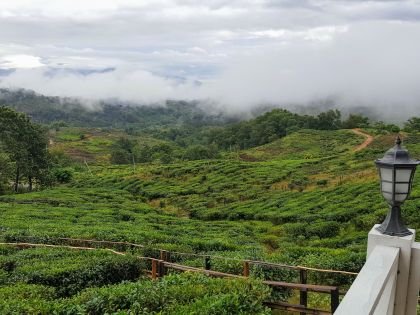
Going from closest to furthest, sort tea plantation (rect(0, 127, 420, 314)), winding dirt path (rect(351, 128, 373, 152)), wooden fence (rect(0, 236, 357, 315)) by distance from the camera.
→ 1. wooden fence (rect(0, 236, 357, 315))
2. tea plantation (rect(0, 127, 420, 314))
3. winding dirt path (rect(351, 128, 373, 152))

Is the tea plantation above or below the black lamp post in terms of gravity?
below

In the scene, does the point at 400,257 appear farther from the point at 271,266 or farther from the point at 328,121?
the point at 328,121

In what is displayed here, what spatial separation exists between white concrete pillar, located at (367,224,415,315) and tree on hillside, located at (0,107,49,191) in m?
53.4

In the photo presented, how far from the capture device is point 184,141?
17462 cm

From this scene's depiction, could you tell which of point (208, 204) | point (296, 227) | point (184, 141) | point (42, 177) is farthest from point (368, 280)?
point (184, 141)

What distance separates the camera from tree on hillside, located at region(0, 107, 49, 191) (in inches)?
2061

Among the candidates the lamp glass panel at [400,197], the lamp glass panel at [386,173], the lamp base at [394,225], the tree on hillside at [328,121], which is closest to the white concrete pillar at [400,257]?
the lamp base at [394,225]

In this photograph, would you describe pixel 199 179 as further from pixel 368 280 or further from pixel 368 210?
pixel 368 280

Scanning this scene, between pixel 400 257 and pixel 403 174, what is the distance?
0.98 meters

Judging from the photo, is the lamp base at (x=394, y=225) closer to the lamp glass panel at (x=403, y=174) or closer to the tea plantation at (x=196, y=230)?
the lamp glass panel at (x=403, y=174)

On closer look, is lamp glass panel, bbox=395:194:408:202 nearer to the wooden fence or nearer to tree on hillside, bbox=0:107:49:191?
the wooden fence

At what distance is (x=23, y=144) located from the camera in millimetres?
54062

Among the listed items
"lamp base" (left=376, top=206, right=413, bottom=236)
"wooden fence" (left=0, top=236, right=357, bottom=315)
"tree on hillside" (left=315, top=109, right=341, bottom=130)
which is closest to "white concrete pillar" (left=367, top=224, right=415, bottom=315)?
"lamp base" (left=376, top=206, right=413, bottom=236)

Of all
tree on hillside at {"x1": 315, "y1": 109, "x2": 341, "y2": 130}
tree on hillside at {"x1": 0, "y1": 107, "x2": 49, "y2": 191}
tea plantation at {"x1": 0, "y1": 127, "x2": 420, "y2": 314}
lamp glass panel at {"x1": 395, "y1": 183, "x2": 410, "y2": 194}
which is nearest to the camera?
lamp glass panel at {"x1": 395, "y1": 183, "x2": 410, "y2": 194}
